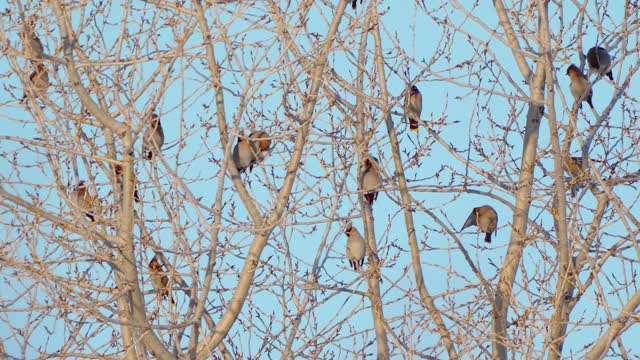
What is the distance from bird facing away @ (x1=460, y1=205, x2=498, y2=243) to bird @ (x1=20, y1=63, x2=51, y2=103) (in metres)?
3.85

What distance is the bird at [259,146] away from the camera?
9117 mm

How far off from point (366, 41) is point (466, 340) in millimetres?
2751

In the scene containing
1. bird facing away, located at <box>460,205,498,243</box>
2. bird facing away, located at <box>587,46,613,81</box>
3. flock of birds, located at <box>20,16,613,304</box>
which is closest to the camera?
flock of birds, located at <box>20,16,613,304</box>

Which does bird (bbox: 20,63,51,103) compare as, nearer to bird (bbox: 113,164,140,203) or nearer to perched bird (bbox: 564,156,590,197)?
bird (bbox: 113,164,140,203)

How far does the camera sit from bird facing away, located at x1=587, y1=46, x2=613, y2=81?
10211 mm

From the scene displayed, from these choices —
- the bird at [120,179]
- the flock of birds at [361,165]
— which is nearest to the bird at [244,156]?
the flock of birds at [361,165]

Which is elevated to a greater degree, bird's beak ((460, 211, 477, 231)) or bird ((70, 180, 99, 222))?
bird's beak ((460, 211, 477, 231))

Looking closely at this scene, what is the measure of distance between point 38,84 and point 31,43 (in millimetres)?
500

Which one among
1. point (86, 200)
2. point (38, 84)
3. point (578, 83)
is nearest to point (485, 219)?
point (578, 83)

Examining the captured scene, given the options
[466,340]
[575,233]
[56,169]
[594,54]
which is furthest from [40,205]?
[594,54]

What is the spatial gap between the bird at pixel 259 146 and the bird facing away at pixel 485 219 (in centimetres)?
199

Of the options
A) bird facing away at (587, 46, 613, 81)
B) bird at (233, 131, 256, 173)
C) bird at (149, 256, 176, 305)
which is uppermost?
bird facing away at (587, 46, 613, 81)

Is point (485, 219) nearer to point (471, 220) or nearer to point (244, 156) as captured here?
point (471, 220)

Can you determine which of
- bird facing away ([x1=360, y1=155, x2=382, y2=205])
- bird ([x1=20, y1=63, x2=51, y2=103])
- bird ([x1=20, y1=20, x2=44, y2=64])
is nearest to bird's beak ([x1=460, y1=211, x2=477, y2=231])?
bird facing away ([x1=360, y1=155, x2=382, y2=205])
